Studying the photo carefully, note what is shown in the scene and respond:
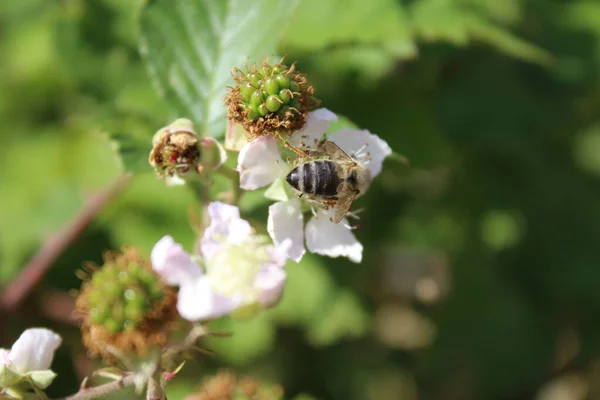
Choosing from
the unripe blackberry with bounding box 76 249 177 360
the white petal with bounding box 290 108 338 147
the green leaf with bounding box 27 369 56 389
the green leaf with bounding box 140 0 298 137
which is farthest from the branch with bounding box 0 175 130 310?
the white petal with bounding box 290 108 338 147

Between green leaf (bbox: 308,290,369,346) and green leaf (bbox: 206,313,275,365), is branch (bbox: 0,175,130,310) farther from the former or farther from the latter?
green leaf (bbox: 308,290,369,346)

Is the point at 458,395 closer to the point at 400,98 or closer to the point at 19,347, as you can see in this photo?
the point at 400,98

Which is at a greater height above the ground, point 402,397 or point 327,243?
point 327,243

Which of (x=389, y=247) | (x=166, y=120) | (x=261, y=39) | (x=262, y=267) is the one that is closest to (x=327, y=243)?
(x=262, y=267)

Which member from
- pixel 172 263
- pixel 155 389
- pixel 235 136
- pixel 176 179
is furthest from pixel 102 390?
pixel 235 136

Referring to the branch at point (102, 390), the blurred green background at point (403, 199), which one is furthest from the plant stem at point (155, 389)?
the blurred green background at point (403, 199)

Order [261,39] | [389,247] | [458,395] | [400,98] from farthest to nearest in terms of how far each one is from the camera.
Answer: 1. [458,395]
2. [389,247]
3. [400,98]
4. [261,39]
